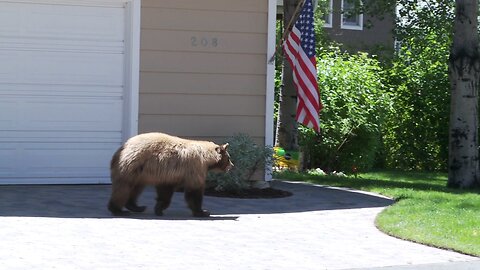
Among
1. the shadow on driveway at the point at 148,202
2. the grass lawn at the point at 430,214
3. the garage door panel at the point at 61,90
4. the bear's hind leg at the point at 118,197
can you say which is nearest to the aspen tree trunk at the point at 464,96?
the grass lawn at the point at 430,214

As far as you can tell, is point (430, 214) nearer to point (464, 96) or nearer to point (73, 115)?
point (464, 96)

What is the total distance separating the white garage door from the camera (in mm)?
12289

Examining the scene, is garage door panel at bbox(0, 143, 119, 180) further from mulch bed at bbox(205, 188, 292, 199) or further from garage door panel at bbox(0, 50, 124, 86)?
mulch bed at bbox(205, 188, 292, 199)

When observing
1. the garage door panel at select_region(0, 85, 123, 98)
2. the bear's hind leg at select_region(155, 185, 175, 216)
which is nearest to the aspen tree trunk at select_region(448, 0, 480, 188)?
the garage door panel at select_region(0, 85, 123, 98)

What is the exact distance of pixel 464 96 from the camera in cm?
1466

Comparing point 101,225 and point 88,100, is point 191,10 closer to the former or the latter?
point 88,100

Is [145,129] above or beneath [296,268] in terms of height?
above

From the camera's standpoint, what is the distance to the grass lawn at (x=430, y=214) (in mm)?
9289

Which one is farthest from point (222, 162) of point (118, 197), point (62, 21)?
point (62, 21)

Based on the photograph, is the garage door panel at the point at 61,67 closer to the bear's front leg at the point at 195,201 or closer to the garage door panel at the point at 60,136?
the garage door panel at the point at 60,136

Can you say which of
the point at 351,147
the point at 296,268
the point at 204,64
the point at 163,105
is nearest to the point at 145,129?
the point at 163,105

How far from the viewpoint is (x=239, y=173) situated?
12164 millimetres

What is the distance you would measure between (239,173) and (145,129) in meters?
1.50

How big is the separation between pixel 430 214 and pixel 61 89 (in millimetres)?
5244
